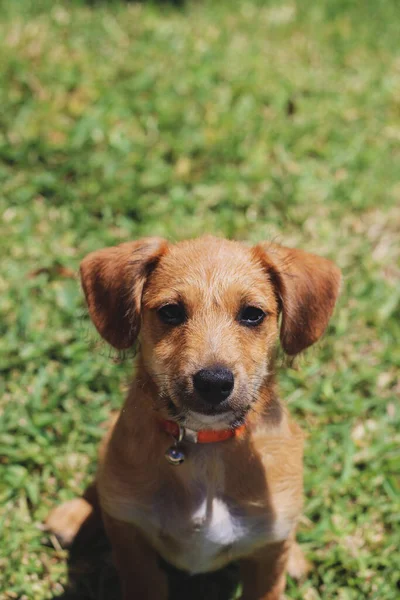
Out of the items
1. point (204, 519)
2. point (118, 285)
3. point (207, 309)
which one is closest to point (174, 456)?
point (204, 519)

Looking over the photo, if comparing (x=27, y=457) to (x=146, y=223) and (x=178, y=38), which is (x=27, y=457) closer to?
(x=146, y=223)

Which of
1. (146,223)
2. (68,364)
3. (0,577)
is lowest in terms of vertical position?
(0,577)

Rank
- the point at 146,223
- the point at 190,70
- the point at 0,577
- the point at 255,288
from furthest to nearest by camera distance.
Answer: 1. the point at 190,70
2. the point at 146,223
3. the point at 0,577
4. the point at 255,288

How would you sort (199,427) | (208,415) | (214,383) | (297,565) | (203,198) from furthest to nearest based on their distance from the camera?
(203,198) → (297,565) → (199,427) → (208,415) → (214,383)

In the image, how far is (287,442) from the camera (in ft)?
12.0

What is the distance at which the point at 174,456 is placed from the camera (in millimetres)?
3434

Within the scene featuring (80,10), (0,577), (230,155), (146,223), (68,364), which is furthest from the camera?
(80,10)

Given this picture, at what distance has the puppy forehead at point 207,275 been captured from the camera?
3.35m

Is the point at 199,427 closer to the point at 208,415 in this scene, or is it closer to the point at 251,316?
the point at 208,415

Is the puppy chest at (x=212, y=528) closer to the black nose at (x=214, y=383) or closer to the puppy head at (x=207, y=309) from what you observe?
the puppy head at (x=207, y=309)

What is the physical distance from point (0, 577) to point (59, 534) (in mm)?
385

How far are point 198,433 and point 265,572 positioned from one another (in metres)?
0.88

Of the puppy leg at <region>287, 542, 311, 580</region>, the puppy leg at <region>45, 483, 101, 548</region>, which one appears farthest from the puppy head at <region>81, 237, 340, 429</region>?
the puppy leg at <region>287, 542, 311, 580</region>

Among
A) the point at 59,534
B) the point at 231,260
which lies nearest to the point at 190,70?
the point at 231,260
